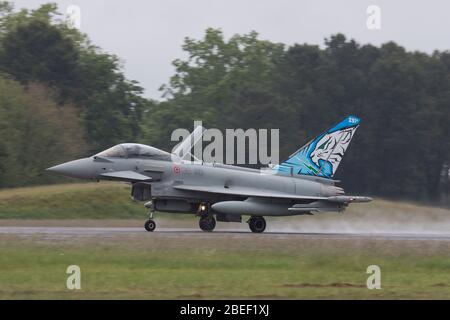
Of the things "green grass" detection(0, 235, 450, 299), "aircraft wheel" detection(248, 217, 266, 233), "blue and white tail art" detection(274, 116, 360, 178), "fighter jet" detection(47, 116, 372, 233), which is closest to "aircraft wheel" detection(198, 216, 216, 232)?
"fighter jet" detection(47, 116, 372, 233)

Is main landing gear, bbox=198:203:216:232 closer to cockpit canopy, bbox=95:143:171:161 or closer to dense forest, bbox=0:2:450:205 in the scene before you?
cockpit canopy, bbox=95:143:171:161

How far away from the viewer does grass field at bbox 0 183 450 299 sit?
1453cm

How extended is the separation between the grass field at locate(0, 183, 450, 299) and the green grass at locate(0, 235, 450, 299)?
0.02m

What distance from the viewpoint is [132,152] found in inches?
1044

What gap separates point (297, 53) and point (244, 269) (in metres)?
51.8

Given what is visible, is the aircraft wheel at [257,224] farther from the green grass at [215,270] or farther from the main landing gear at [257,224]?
the green grass at [215,270]

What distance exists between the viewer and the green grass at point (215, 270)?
14461 millimetres

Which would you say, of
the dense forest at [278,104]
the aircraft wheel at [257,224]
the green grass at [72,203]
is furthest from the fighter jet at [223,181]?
the dense forest at [278,104]

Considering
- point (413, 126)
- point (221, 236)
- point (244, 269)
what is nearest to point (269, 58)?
point (413, 126)

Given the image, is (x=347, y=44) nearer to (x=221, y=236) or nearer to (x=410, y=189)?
(x=410, y=189)

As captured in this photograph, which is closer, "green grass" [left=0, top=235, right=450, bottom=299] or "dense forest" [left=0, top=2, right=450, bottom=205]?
"green grass" [left=0, top=235, right=450, bottom=299]

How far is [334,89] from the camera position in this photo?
6197 cm
